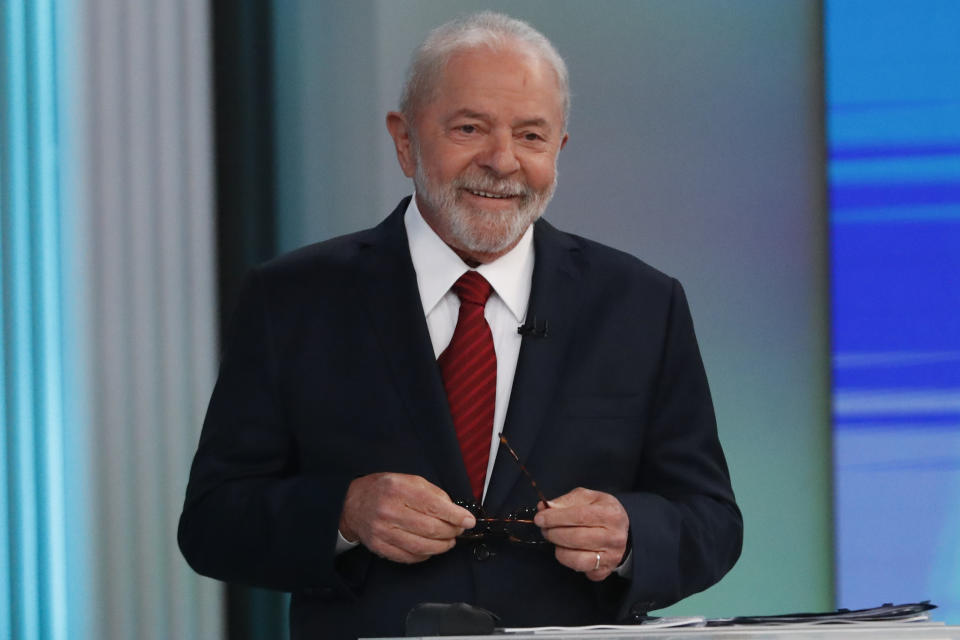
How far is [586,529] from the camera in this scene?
2066 mm

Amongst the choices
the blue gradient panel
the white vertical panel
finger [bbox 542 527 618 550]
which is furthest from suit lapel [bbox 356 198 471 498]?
the blue gradient panel

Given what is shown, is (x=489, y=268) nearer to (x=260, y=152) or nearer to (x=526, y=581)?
(x=526, y=581)

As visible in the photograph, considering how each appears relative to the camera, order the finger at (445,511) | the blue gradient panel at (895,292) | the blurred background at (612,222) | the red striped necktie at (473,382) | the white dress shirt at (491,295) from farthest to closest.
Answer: the blue gradient panel at (895,292) → the blurred background at (612,222) → the white dress shirt at (491,295) → the red striped necktie at (473,382) → the finger at (445,511)

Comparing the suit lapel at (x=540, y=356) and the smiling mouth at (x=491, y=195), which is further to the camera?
the smiling mouth at (x=491, y=195)

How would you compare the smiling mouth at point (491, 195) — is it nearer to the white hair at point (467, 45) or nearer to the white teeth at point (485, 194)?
the white teeth at point (485, 194)

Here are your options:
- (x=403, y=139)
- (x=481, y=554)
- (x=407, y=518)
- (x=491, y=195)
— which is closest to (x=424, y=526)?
(x=407, y=518)

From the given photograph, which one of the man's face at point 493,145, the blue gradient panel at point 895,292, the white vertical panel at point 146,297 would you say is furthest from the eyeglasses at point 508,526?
the blue gradient panel at point 895,292

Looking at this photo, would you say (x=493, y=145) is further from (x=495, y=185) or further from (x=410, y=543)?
(x=410, y=543)

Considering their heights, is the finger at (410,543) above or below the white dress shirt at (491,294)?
below

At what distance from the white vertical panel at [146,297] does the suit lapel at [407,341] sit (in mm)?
1305

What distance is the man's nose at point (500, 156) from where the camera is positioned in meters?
2.38

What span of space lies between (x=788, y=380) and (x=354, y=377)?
190 cm

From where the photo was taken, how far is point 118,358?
358 cm

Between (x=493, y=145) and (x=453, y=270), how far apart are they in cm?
26
